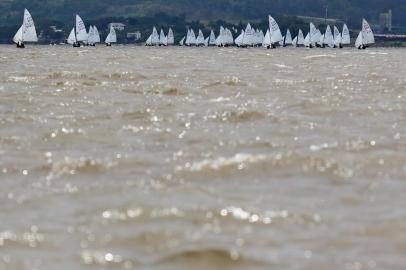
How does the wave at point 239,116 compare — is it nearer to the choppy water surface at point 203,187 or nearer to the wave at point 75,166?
the choppy water surface at point 203,187

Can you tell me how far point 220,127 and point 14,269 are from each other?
13327mm

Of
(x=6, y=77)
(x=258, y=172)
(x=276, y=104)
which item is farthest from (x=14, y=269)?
(x=6, y=77)

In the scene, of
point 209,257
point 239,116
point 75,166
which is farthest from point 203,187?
point 239,116

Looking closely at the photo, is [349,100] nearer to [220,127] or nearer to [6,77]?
[220,127]

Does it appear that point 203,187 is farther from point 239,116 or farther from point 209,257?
point 239,116

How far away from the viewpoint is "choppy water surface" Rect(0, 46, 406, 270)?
1243 centimetres

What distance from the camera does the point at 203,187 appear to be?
16203mm

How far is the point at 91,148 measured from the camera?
68.4ft

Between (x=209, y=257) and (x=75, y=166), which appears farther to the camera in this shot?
(x=75, y=166)

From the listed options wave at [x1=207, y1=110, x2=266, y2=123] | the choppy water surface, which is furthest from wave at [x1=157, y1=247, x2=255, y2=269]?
wave at [x1=207, y1=110, x2=266, y2=123]

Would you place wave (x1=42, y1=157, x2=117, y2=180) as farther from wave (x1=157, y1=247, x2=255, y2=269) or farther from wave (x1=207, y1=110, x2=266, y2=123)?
wave (x1=207, y1=110, x2=266, y2=123)

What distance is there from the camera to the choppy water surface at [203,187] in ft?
40.8

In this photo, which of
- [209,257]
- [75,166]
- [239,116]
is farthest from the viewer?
[239,116]

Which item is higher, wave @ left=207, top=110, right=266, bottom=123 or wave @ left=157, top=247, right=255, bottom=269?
wave @ left=157, top=247, right=255, bottom=269
